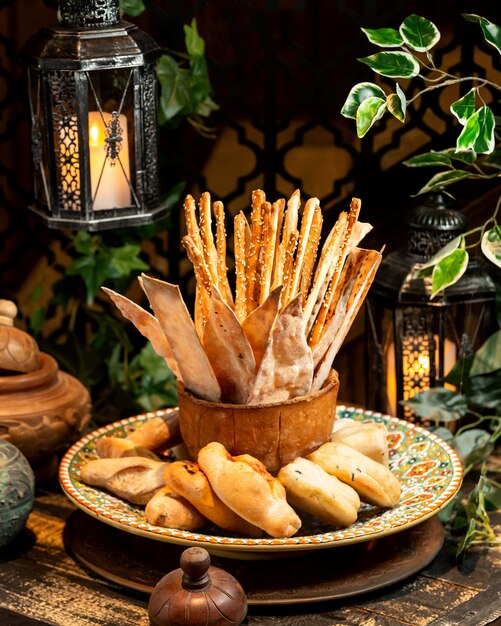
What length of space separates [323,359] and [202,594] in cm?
37

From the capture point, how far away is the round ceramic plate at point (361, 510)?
1.39 meters

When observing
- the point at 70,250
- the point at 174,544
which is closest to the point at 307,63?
the point at 70,250

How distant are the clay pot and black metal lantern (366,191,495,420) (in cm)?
47

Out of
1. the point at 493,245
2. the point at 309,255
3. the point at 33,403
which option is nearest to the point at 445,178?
the point at 493,245

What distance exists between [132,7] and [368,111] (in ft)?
2.27

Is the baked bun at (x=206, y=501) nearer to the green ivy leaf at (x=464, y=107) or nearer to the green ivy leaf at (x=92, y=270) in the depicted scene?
the green ivy leaf at (x=464, y=107)

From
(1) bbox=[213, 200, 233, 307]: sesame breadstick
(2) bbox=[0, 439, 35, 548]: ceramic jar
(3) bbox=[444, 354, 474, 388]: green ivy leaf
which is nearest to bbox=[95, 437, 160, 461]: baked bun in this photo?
(2) bbox=[0, 439, 35, 548]: ceramic jar

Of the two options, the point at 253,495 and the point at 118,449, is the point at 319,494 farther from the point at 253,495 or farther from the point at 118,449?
the point at 118,449

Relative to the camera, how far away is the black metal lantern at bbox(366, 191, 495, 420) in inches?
69.9

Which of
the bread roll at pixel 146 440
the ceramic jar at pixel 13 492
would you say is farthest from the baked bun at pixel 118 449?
the ceramic jar at pixel 13 492

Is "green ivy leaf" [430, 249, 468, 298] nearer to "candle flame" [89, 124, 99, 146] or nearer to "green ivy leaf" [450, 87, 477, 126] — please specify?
"green ivy leaf" [450, 87, 477, 126]

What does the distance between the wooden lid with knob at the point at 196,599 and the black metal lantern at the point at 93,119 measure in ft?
2.03

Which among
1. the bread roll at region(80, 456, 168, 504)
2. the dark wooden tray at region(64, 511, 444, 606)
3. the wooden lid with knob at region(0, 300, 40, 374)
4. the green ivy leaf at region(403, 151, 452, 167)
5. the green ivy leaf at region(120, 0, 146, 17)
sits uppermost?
the green ivy leaf at region(120, 0, 146, 17)

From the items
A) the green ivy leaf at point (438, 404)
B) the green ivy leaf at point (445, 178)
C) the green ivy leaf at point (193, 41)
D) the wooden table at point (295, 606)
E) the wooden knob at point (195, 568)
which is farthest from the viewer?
the green ivy leaf at point (193, 41)
